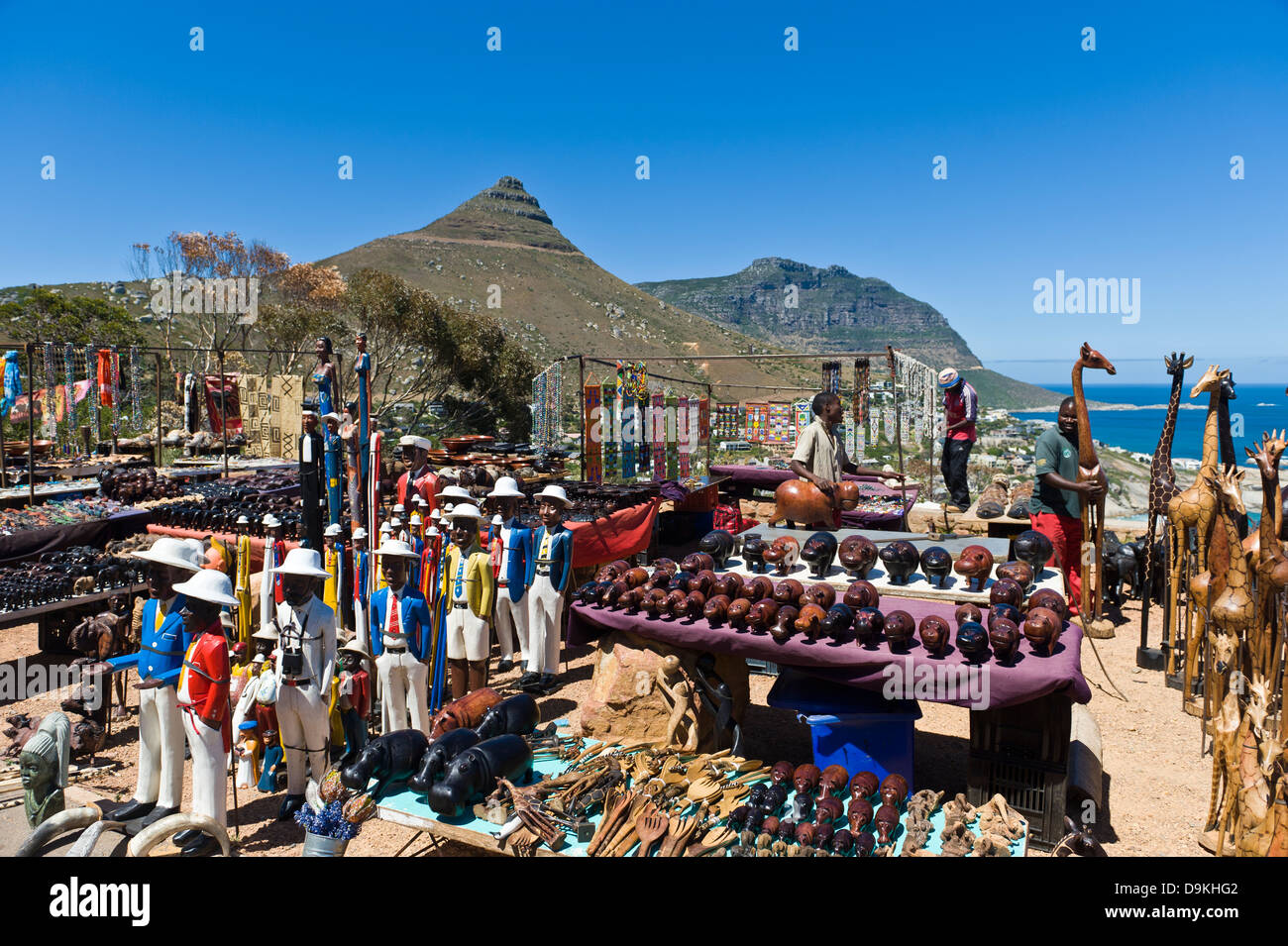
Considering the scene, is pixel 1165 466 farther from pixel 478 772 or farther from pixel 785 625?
pixel 478 772

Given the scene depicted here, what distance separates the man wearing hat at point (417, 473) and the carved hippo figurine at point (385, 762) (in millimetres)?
4794

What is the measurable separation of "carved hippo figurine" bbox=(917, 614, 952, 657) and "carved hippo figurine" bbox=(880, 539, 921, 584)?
101cm

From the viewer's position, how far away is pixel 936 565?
557 centimetres

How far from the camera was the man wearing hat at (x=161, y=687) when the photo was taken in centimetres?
457

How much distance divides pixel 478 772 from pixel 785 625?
1953 millimetres

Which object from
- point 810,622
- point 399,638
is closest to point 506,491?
point 399,638

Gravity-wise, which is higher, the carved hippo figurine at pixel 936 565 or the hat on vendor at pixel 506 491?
the hat on vendor at pixel 506 491

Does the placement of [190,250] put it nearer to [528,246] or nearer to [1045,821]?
[1045,821]

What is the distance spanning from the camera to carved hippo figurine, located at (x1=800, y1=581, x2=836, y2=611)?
509 centimetres

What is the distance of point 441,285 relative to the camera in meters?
73.2

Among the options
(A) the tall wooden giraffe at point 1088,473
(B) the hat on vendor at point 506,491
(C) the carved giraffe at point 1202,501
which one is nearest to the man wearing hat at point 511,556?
(B) the hat on vendor at point 506,491

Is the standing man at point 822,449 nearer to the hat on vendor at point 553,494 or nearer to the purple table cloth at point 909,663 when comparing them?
the hat on vendor at point 553,494
